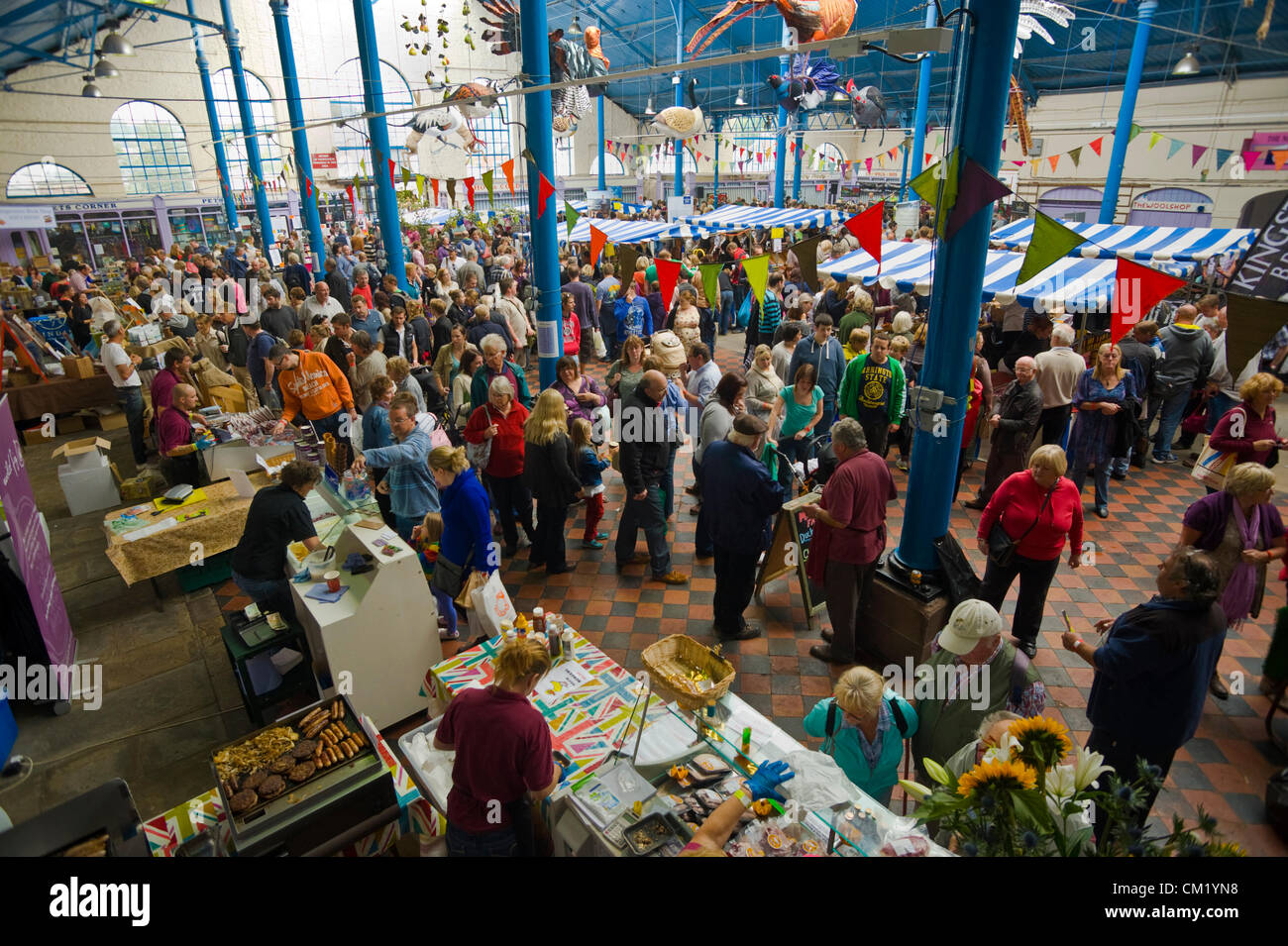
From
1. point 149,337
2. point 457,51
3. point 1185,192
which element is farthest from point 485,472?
point 457,51

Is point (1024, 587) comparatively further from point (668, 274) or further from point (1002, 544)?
point (668, 274)

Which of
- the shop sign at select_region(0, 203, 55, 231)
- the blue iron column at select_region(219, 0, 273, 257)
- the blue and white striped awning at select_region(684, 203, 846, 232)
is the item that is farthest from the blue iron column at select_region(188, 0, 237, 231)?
the blue and white striped awning at select_region(684, 203, 846, 232)

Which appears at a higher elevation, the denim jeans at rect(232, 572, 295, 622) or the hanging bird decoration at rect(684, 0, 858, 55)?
the hanging bird decoration at rect(684, 0, 858, 55)

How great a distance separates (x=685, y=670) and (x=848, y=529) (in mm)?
1297

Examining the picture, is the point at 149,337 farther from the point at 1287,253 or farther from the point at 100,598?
the point at 1287,253

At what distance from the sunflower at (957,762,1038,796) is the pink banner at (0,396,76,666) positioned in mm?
4256

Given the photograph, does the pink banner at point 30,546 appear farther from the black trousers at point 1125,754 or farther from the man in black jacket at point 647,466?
the black trousers at point 1125,754

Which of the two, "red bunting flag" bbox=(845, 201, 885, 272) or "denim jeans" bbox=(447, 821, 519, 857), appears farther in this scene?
"red bunting flag" bbox=(845, 201, 885, 272)

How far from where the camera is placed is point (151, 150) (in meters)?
24.0

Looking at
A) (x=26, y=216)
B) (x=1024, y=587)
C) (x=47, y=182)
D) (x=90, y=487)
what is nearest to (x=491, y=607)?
(x=1024, y=587)

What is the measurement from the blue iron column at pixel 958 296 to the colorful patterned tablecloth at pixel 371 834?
280cm

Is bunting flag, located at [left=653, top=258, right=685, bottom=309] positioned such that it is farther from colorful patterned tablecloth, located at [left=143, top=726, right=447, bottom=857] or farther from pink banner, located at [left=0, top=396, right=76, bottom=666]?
colorful patterned tablecloth, located at [left=143, top=726, right=447, bottom=857]

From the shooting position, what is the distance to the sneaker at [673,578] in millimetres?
5008

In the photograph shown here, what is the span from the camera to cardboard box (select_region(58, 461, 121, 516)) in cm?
632
